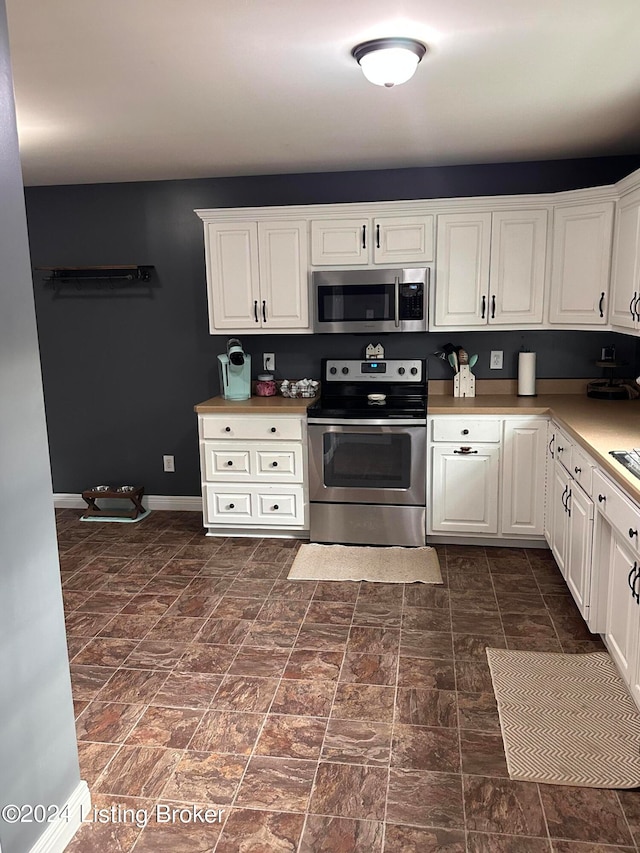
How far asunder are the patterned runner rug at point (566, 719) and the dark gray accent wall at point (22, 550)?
1.47 meters

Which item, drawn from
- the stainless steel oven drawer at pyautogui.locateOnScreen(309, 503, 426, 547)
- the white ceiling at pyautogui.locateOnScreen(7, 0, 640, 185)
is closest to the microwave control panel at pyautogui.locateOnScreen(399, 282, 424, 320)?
the white ceiling at pyautogui.locateOnScreen(7, 0, 640, 185)

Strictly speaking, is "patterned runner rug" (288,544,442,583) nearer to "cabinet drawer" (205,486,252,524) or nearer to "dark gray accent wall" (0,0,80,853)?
"cabinet drawer" (205,486,252,524)

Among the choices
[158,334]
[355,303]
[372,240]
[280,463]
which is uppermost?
[372,240]

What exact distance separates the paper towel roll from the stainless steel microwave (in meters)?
0.67

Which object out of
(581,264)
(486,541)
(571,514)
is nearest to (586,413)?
(571,514)

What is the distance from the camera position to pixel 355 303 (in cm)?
428

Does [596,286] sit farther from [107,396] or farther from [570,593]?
[107,396]

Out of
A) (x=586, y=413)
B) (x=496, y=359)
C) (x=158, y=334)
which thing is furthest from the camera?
(x=158, y=334)

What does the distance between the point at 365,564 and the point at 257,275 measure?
77.8 inches

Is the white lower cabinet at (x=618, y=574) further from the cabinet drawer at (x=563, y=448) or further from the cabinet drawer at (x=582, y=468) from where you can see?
the cabinet drawer at (x=563, y=448)

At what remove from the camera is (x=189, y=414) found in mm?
4984

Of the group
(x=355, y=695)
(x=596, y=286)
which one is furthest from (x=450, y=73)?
(x=355, y=695)

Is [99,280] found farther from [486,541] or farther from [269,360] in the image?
[486,541]

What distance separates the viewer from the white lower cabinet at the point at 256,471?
4285 millimetres
